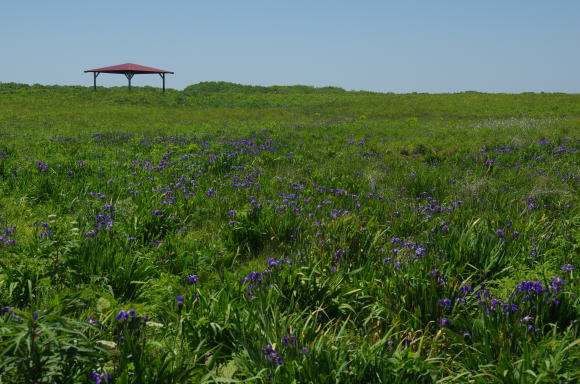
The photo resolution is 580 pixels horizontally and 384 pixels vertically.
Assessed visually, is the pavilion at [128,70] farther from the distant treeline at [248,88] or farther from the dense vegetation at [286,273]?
the dense vegetation at [286,273]

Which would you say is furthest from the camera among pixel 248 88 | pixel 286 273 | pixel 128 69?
pixel 248 88

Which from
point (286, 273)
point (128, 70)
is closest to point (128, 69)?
point (128, 70)

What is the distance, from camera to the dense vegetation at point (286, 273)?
2551 mm

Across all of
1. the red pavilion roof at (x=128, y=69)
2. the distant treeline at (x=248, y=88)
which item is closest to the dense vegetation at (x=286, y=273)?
the red pavilion roof at (x=128, y=69)

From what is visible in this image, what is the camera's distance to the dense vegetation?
2551 mm

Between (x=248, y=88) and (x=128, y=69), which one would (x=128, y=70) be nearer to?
(x=128, y=69)

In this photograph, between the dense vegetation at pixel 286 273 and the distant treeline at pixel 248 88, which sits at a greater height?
the distant treeline at pixel 248 88

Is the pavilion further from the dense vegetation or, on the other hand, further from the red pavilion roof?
the dense vegetation

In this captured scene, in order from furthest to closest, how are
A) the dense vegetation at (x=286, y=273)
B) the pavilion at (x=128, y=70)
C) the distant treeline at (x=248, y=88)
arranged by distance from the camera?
the distant treeline at (x=248, y=88) < the pavilion at (x=128, y=70) < the dense vegetation at (x=286, y=273)

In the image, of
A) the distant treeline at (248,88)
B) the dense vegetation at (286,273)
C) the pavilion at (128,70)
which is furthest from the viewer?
the distant treeline at (248,88)

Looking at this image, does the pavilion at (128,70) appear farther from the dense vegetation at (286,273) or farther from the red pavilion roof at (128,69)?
the dense vegetation at (286,273)

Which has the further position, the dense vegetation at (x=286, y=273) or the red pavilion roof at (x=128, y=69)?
the red pavilion roof at (x=128, y=69)

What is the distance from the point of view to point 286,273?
3691mm

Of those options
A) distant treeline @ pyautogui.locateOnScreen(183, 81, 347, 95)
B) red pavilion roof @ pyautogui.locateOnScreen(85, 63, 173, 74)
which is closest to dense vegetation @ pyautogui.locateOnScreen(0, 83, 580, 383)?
red pavilion roof @ pyautogui.locateOnScreen(85, 63, 173, 74)
